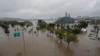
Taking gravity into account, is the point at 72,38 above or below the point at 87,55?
above

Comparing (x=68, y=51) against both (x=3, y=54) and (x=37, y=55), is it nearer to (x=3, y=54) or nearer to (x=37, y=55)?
(x=37, y=55)

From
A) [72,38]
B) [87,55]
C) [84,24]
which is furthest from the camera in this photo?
[84,24]

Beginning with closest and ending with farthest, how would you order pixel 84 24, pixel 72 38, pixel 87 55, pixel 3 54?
pixel 87 55 < pixel 3 54 < pixel 72 38 < pixel 84 24

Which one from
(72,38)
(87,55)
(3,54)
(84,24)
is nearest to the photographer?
(87,55)

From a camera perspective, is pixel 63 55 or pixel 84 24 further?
pixel 84 24

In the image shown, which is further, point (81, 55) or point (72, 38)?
point (72, 38)

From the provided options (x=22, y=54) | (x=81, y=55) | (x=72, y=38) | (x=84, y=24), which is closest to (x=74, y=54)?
(x=81, y=55)

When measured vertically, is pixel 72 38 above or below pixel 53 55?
above

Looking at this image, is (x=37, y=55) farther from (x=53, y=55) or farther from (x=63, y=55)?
(x=63, y=55)

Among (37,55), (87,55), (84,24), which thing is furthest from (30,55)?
(84,24)
